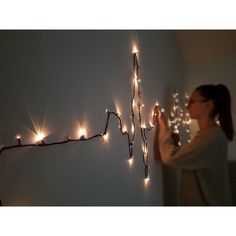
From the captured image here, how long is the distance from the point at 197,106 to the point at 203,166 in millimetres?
223

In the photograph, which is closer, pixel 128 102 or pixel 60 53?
pixel 60 53

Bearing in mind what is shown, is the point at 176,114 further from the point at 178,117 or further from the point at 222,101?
the point at 222,101

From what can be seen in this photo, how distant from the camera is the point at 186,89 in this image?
38.5 inches

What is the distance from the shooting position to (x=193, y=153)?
98 centimetres

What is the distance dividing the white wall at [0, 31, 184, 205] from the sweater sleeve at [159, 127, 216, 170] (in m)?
0.06

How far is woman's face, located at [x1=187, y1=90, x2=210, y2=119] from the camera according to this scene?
98cm

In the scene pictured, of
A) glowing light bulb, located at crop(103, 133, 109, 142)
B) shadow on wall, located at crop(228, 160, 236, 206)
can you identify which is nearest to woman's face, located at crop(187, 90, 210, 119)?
shadow on wall, located at crop(228, 160, 236, 206)

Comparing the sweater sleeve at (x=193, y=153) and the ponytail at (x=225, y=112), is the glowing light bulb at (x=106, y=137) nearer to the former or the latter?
the sweater sleeve at (x=193, y=153)

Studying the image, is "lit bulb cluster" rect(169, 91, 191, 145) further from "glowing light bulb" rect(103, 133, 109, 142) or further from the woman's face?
"glowing light bulb" rect(103, 133, 109, 142)

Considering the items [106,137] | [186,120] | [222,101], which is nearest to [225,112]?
[222,101]
